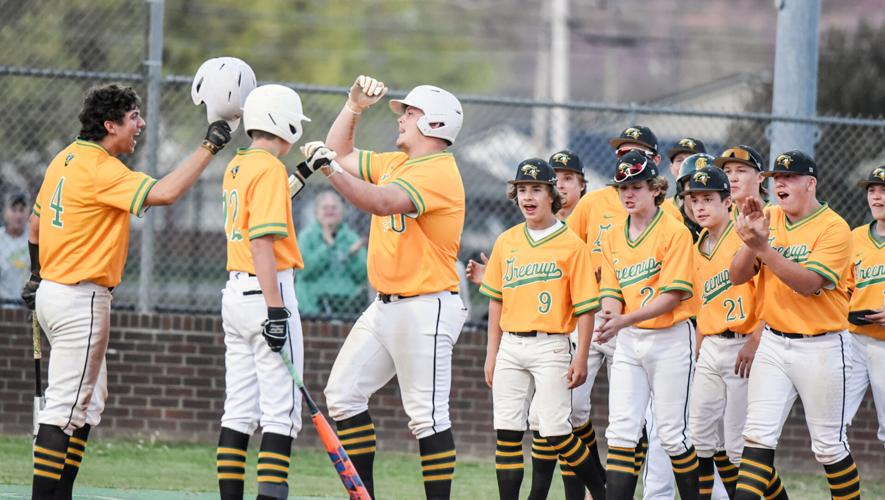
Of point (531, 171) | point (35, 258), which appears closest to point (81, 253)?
point (35, 258)

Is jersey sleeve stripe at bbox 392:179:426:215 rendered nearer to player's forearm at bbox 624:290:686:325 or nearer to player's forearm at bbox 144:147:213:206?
player's forearm at bbox 144:147:213:206

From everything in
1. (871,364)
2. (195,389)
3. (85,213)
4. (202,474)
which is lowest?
(202,474)

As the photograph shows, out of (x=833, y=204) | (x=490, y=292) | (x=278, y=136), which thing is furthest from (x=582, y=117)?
(x=278, y=136)

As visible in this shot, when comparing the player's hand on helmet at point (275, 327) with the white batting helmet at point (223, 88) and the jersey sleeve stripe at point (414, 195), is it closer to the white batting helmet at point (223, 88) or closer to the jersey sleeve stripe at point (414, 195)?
the jersey sleeve stripe at point (414, 195)

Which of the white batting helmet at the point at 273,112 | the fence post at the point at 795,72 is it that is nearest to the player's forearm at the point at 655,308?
the white batting helmet at the point at 273,112

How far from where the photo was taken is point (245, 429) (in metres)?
6.87

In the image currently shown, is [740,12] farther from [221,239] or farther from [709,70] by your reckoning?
[221,239]

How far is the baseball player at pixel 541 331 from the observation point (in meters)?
7.53

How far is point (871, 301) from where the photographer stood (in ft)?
26.8

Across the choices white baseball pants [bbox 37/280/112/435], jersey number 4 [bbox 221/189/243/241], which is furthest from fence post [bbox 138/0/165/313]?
jersey number 4 [bbox 221/189/243/241]

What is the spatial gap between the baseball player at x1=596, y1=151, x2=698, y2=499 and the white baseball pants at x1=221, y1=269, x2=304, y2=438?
1758 millimetres

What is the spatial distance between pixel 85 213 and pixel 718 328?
3634mm

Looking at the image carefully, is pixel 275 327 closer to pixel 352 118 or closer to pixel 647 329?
pixel 352 118

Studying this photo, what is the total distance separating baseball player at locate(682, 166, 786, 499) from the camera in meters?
7.59
